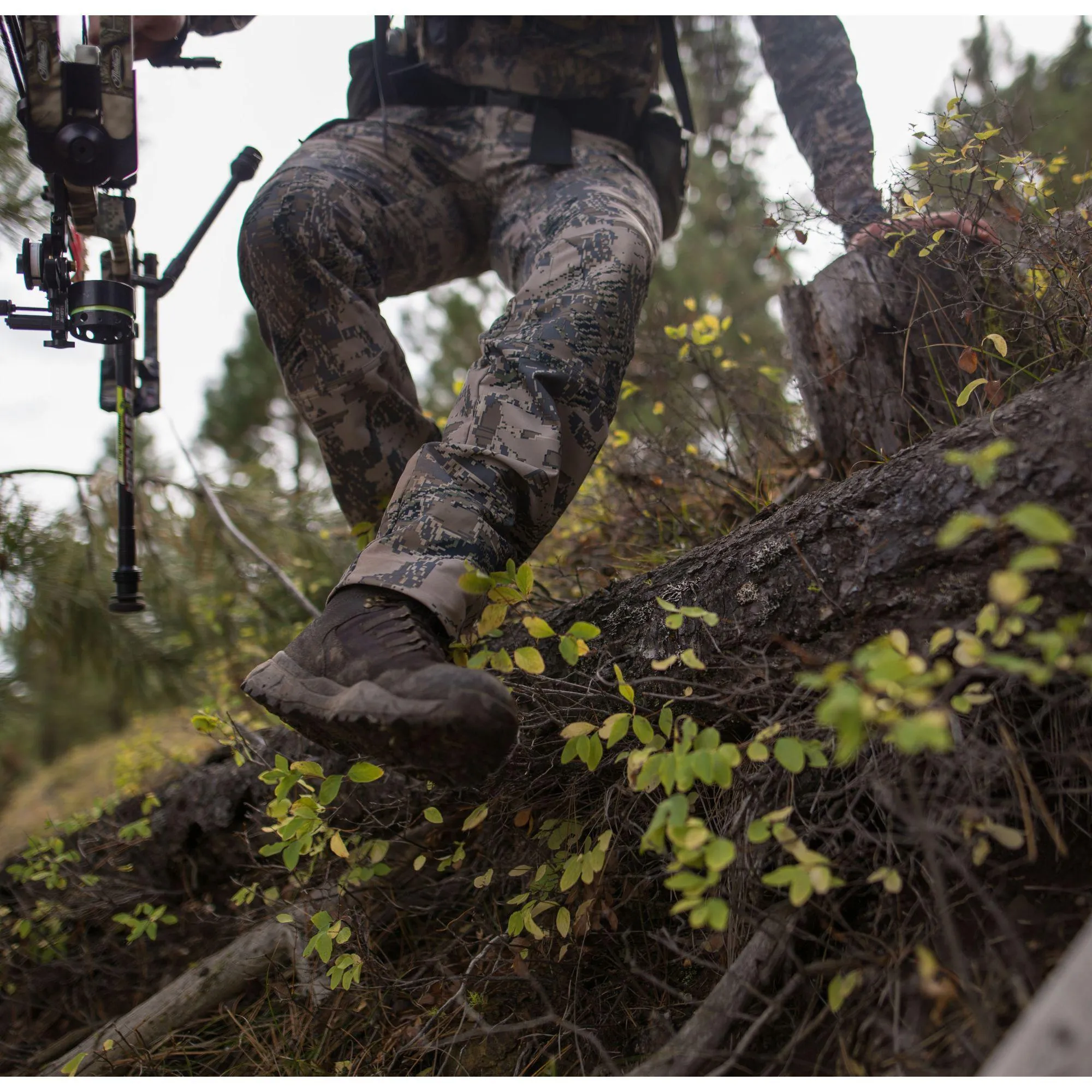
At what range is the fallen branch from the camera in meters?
1.03

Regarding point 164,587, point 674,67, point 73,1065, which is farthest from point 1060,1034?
point 164,587

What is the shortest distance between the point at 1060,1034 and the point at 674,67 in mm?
2246

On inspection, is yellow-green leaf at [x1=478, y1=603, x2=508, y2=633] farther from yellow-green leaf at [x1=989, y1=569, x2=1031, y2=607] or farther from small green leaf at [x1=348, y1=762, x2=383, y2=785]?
yellow-green leaf at [x1=989, y1=569, x2=1031, y2=607]

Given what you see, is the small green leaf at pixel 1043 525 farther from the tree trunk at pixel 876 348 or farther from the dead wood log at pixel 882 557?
the tree trunk at pixel 876 348

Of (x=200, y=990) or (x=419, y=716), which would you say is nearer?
(x=419, y=716)

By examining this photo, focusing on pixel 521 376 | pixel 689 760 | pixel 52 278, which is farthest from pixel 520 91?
pixel 689 760

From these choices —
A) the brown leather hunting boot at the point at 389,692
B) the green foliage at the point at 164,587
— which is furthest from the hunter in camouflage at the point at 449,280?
the green foliage at the point at 164,587

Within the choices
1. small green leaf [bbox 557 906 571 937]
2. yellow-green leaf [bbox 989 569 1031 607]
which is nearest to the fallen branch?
small green leaf [bbox 557 906 571 937]

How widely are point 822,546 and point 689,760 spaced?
1.58ft

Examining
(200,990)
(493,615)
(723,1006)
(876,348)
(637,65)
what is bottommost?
(200,990)

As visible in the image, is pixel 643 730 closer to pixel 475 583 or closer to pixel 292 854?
pixel 475 583

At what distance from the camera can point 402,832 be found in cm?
175

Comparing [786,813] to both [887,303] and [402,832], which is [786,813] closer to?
[402,832]

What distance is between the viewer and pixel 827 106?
2121 millimetres
